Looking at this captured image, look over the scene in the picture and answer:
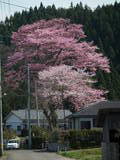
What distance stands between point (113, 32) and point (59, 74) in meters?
75.2

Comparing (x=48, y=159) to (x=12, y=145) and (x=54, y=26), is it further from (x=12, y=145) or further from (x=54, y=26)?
(x=54, y=26)

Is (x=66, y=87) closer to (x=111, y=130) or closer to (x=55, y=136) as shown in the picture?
(x=55, y=136)

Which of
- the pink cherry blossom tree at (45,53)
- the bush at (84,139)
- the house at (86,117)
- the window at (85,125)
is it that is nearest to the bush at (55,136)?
the bush at (84,139)

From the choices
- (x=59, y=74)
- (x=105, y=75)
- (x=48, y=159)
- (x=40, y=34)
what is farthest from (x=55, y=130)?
(x=105, y=75)

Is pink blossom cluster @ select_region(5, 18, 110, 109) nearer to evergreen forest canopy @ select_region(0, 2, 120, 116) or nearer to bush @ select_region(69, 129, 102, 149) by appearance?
bush @ select_region(69, 129, 102, 149)

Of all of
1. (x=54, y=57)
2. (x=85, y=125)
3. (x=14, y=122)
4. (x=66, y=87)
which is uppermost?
(x=54, y=57)

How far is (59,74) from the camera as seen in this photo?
6266cm

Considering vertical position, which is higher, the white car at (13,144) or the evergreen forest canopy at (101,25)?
the evergreen forest canopy at (101,25)

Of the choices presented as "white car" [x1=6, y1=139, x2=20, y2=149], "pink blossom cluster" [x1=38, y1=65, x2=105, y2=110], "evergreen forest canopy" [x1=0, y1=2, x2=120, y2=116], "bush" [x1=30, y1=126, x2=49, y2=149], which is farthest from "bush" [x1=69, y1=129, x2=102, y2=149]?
"evergreen forest canopy" [x1=0, y1=2, x2=120, y2=116]

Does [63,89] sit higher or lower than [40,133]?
higher

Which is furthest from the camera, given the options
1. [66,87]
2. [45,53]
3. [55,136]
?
[45,53]

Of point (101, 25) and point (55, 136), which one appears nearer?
point (55, 136)

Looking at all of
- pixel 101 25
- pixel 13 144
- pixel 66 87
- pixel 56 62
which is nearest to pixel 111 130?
pixel 66 87

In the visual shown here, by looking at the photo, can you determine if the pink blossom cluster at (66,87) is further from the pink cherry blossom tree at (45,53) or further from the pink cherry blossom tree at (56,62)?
the pink cherry blossom tree at (45,53)
